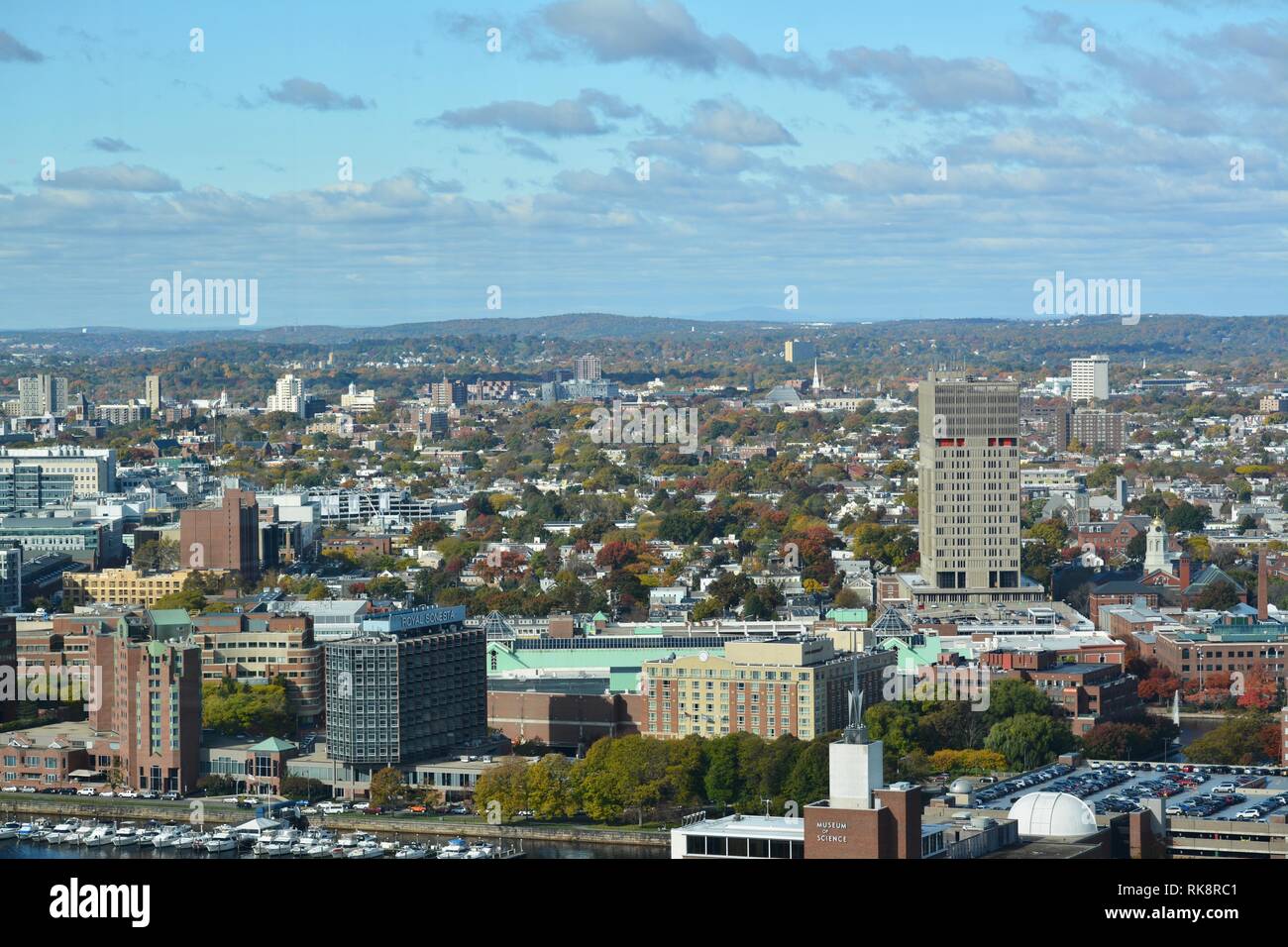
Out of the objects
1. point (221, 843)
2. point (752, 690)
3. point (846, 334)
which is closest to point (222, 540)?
point (752, 690)

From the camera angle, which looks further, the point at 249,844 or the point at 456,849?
the point at 249,844

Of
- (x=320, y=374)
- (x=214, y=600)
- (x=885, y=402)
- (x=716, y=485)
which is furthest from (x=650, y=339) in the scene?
(x=214, y=600)

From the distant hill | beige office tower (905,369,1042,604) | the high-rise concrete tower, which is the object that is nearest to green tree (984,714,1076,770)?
beige office tower (905,369,1042,604)

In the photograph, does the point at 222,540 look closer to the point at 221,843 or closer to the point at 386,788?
the point at 386,788

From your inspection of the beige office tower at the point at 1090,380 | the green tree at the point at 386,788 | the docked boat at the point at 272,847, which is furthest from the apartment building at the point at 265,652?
the beige office tower at the point at 1090,380

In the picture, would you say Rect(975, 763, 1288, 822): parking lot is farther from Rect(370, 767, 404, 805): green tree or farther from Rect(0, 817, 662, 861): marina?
Rect(370, 767, 404, 805): green tree
